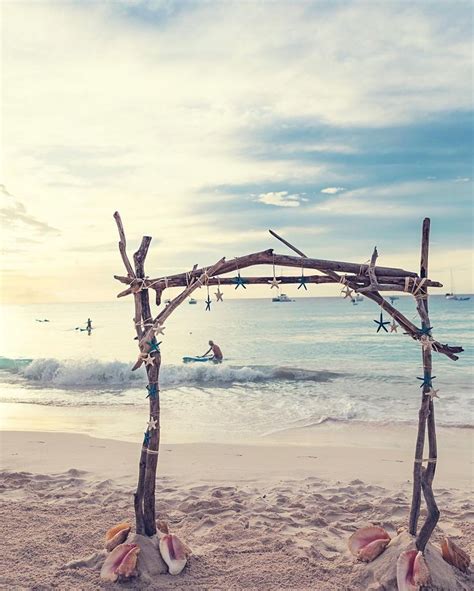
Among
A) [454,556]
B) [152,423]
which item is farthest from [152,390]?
[454,556]

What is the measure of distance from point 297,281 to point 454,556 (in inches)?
89.6

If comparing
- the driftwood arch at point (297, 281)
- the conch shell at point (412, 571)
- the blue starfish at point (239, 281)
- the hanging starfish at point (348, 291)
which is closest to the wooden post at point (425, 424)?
the driftwood arch at point (297, 281)

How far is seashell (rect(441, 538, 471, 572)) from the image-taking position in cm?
386

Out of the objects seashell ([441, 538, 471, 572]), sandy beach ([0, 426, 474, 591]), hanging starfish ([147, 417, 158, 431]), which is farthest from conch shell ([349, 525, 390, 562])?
hanging starfish ([147, 417, 158, 431])

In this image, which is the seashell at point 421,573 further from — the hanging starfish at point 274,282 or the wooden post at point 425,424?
the hanging starfish at point 274,282

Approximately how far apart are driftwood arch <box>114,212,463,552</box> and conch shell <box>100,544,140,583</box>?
0.94 feet

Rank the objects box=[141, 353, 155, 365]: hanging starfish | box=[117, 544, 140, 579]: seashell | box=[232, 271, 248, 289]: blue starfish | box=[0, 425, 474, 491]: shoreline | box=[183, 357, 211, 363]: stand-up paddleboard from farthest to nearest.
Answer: box=[183, 357, 211, 363]: stand-up paddleboard
box=[0, 425, 474, 491]: shoreline
box=[232, 271, 248, 289]: blue starfish
box=[141, 353, 155, 365]: hanging starfish
box=[117, 544, 140, 579]: seashell

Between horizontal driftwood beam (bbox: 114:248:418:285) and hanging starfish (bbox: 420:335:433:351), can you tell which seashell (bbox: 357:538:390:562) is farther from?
horizontal driftwood beam (bbox: 114:248:418:285)

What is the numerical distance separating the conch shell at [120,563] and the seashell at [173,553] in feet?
0.71

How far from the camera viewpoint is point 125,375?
53.6 feet

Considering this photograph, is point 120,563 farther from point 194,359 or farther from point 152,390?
point 194,359

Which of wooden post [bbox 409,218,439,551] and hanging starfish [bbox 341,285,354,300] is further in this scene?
hanging starfish [bbox 341,285,354,300]

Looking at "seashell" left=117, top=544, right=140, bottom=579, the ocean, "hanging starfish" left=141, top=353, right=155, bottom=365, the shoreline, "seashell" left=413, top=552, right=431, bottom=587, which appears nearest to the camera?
"seashell" left=413, top=552, right=431, bottom=587

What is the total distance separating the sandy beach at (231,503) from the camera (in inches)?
155
